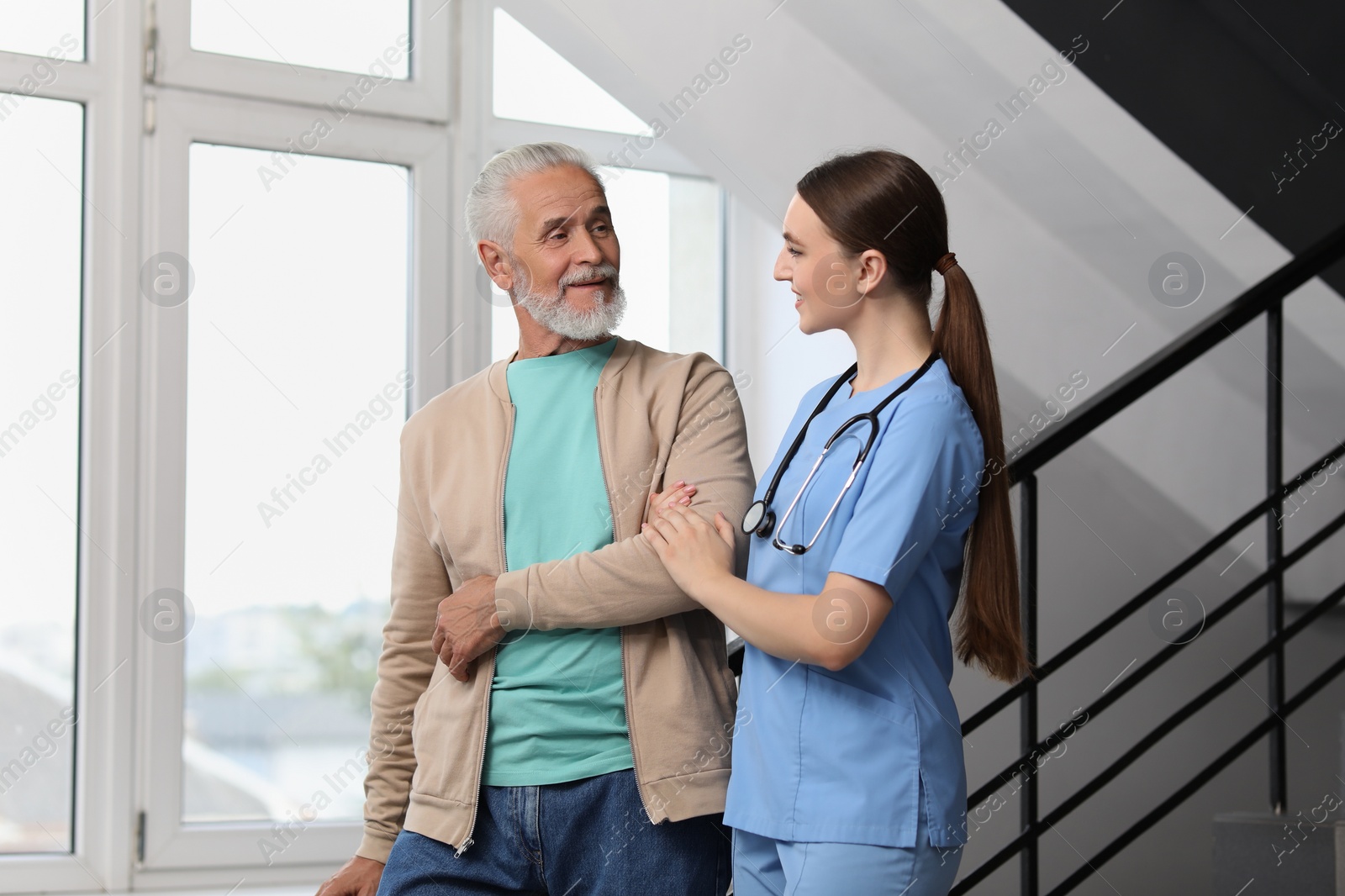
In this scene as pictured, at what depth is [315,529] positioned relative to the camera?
3.05 metres

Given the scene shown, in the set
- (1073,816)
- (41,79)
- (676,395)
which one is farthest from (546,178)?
(1073,816)

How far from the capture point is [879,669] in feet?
3.93

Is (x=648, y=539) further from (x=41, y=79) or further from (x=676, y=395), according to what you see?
(x=41, y=79)

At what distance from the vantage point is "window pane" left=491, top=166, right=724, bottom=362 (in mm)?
3436

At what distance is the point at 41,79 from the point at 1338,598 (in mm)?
3067

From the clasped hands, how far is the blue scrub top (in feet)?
0.26

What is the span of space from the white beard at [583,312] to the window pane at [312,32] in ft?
6.37

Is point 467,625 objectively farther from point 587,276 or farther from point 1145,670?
point 1145,670

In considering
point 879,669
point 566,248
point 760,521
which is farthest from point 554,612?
point 566,248

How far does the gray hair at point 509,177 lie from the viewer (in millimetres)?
1562

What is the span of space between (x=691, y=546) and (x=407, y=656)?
494 millimetres

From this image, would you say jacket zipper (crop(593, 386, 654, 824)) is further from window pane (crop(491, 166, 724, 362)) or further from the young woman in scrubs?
window pane (crop(491, 166, 724, 362))

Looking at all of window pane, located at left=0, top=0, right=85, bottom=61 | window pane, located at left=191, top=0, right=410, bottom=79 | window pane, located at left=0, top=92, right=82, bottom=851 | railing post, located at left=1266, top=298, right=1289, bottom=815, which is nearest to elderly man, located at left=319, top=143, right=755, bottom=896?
railing post, located at left=1266, top=298, right=1289, bottom=815

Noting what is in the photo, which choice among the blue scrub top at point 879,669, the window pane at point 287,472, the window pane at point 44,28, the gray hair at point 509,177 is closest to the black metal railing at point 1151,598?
the blue scrub top at point 879,669
